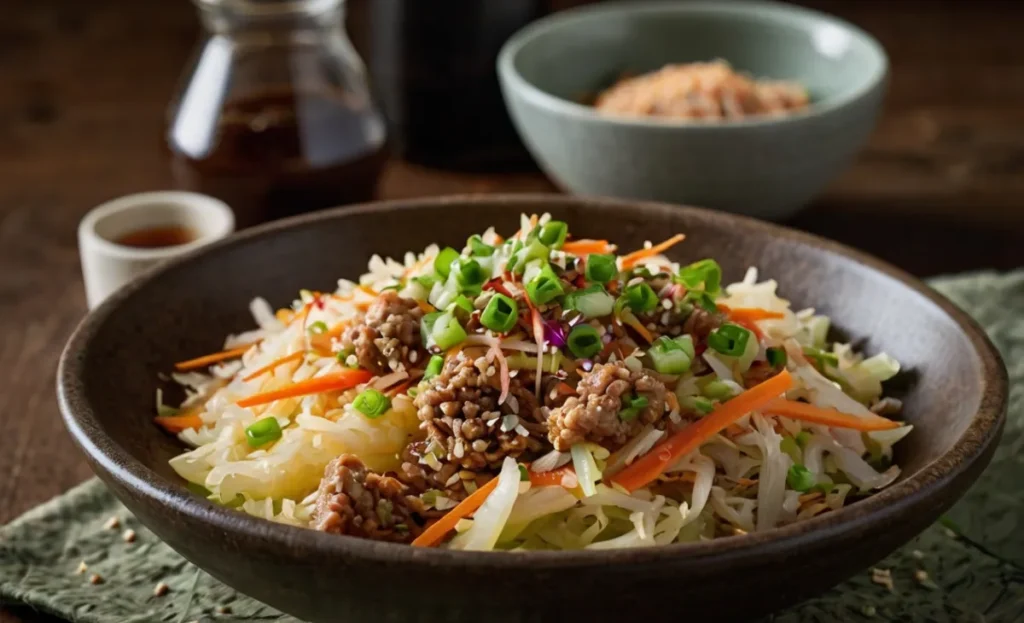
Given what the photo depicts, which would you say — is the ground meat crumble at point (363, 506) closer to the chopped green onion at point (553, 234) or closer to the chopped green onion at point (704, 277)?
the chopped green onion at point (553, 234)

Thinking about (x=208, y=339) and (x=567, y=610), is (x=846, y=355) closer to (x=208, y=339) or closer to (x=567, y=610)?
(x=567, y=610)

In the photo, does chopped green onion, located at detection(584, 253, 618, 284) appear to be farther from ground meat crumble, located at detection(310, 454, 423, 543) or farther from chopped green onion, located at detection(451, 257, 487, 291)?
ground meat crumble, located at detection(310, 454, 423, 543)

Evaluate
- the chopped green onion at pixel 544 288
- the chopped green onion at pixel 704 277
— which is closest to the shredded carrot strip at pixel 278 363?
the chopped green onion at pixel 544 288

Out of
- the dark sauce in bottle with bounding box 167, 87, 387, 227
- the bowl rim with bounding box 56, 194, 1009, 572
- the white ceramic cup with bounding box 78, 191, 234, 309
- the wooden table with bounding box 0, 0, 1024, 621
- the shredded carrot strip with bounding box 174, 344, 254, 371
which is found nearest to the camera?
the bowl rim with bounding box 56, 194, 1009, 572

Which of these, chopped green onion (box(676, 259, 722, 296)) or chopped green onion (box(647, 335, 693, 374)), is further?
chopped green onion (box(676, 259, 722, 296))

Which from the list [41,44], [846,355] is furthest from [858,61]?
[41,44]

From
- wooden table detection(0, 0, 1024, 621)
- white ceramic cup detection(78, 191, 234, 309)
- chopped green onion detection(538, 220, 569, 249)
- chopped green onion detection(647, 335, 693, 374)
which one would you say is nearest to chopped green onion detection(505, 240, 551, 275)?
chopped green onion detection(538, 220, 569, 249)
